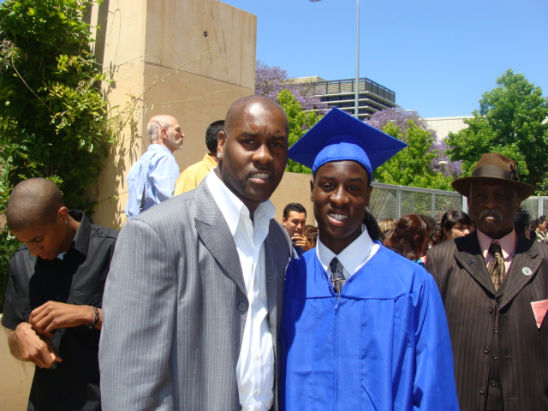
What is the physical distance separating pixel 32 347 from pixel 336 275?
142cm

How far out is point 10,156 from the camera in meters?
5.28

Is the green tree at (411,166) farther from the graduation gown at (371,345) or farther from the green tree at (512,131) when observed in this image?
the graduation gown at (371,345)

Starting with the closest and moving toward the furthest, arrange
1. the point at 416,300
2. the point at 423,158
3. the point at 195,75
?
the point at 416,300, the point at 195,75, the point at 423,158

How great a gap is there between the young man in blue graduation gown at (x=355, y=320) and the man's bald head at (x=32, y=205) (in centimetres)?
120

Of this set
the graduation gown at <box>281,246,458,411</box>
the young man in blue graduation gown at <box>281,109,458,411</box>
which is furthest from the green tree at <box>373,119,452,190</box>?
Result: the graduation gown at <box>281,246,458,411</box>

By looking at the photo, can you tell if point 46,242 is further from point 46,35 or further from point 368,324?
point 46,35

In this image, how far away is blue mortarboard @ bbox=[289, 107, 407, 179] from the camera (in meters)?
2.31

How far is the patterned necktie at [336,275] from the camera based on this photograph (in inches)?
85.2

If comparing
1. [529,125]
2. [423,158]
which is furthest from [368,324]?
[529,125]

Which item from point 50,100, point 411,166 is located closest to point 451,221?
point 50,100

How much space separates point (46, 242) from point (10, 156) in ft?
11.0

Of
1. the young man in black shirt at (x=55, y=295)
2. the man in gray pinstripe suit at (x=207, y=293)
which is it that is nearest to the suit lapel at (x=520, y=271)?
the man in gray pinstripe suit at (x=207, y=293)

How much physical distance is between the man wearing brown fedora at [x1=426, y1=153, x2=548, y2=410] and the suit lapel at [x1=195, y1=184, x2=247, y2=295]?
1.73 m

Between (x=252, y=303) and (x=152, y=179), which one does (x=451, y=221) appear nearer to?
(x=152, y=179)
